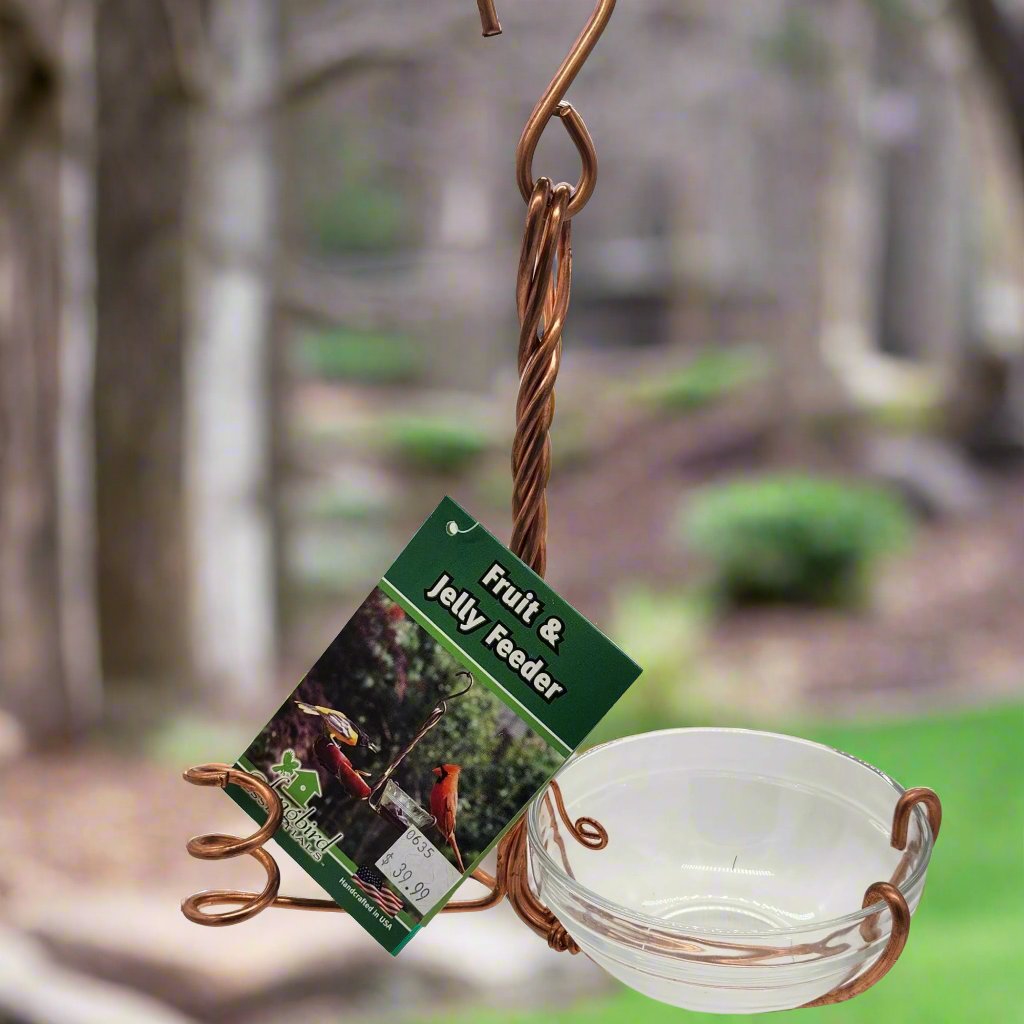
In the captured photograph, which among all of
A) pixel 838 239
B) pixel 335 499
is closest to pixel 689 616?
pixel 335 499

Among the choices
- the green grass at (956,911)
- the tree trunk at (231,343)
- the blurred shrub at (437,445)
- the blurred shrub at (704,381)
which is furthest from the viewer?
the blurred shrub at (704,381)

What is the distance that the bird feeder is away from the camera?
0.44 metres

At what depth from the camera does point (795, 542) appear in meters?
3.04

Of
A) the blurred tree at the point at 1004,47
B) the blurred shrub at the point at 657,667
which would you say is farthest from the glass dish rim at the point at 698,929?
the blurred tree at the point at 1004,47

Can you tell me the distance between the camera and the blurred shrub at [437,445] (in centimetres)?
386

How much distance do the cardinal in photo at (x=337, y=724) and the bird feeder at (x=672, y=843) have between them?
0.01 m

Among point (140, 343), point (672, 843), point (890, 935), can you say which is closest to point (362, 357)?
point (140, 343)

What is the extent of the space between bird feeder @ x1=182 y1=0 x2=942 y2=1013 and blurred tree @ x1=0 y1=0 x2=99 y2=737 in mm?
1856

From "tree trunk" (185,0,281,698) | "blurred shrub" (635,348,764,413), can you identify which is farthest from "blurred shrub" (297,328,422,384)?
"tree trunk" (185,0,281,698)

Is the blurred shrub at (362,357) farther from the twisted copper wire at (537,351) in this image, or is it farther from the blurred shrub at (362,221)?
the twisted copper wire at (537,351)

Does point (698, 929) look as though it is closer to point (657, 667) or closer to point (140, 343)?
point (140, 343)

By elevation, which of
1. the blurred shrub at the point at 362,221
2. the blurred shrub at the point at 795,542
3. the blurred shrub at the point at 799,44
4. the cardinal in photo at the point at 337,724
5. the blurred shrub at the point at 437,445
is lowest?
the cardinal in photo at the point at 337,724

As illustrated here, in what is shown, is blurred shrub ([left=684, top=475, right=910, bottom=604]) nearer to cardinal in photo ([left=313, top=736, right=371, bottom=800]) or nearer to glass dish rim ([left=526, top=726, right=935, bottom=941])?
glass dish rim ([left=526, top=726, right=935, bottom=941])

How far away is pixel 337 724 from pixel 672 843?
0.67ft
